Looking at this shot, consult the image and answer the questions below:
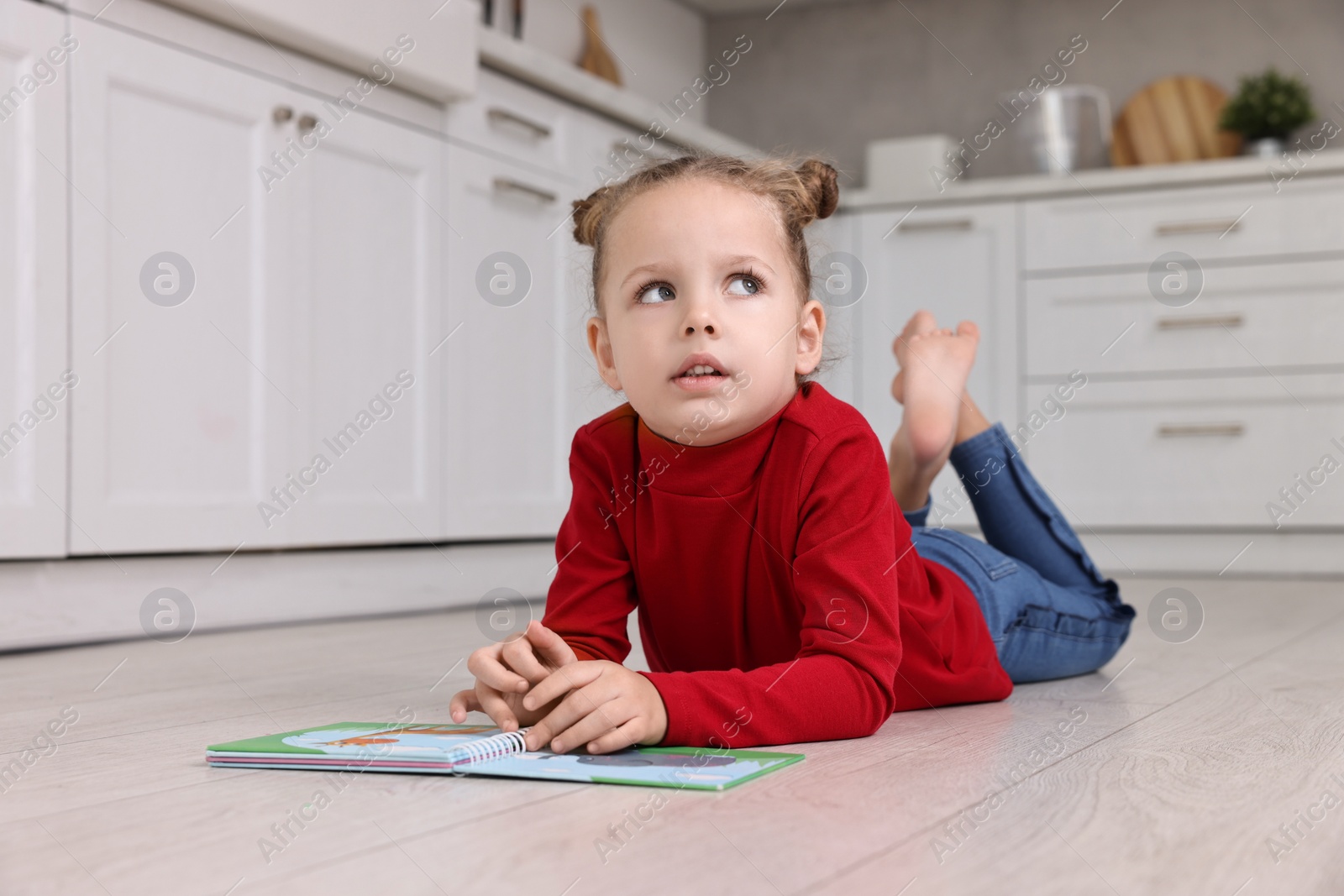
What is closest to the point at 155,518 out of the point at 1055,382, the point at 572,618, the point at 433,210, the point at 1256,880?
the point at 433,210

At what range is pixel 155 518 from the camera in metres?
1.71

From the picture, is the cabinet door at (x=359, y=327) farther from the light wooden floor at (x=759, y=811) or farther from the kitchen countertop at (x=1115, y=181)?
the kitchen countertop at (x=1115, y=181)

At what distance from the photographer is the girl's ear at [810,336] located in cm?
104

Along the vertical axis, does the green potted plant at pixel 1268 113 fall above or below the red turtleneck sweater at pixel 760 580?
above

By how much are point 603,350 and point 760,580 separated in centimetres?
22

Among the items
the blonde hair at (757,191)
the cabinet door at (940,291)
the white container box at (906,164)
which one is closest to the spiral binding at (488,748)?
the blonde hair at (757,191)

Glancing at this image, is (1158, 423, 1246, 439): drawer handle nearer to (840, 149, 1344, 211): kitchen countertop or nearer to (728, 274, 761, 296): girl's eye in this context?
(840, 149, 1344, 211): kitchen countertop

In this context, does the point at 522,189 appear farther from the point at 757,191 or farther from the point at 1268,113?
the point at 1268,113

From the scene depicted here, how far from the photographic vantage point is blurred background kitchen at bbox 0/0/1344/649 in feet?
5.41

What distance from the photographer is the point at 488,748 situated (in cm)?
83

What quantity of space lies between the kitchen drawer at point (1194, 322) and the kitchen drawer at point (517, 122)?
4.39ft

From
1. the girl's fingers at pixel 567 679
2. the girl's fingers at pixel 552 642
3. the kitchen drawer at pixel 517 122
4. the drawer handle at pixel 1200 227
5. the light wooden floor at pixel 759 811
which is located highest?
the kitchen drawer at pixel 517 122

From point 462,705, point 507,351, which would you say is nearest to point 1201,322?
point 507,351

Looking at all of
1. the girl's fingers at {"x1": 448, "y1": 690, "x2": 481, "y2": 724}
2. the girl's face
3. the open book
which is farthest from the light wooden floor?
the girl's face
